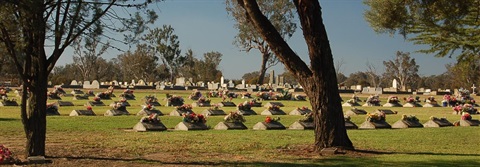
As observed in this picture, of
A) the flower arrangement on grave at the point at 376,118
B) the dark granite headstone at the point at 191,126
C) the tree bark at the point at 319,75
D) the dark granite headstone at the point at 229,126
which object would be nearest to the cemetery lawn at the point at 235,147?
the tree bark at the point at 319,75

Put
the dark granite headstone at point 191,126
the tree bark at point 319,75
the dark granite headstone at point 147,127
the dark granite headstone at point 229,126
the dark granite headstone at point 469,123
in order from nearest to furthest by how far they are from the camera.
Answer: the tree bark at point 319,75, the dark granite headstone at point 147,127, the dark granite headstone at point 191,126, the dark granite headstone at point 229,126, the dark granite headstone at point 469,123

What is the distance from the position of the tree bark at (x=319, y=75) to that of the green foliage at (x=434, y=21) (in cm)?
373

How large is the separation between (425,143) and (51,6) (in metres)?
10.8

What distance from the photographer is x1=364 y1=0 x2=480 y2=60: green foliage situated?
16234 mm

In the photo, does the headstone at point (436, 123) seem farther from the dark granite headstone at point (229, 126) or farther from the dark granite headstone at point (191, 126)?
the dark granite headstone at point (191, 126)

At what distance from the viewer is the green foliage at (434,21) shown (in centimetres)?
1623

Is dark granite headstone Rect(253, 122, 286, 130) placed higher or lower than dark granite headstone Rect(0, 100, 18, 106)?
lower

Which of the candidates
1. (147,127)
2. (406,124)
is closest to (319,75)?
(147,127)

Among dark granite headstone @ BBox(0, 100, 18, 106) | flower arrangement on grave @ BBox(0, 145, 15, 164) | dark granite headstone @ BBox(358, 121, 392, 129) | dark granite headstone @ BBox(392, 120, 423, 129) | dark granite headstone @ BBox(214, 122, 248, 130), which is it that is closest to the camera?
flower arrangement on grave @ BBox(0, 145, 15, 164)

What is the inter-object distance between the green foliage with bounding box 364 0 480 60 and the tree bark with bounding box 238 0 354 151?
373 cm

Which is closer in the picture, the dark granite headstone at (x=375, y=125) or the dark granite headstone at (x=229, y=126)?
the dark granite headstone at (x=229, y=126)

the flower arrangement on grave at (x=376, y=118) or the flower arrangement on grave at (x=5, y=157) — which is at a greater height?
the flower arrangement on grave at (x=376, y=118)

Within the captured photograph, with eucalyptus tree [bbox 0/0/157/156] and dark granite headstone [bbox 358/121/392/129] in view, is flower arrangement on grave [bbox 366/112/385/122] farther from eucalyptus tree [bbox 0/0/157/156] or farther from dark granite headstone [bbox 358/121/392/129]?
eucalyptus tree [bbox 0/0/157/156]

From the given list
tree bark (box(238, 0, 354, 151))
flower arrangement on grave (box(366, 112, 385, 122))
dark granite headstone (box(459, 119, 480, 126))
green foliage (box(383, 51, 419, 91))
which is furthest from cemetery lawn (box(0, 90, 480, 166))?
green foliage (box(383, 51, 419, 91))
